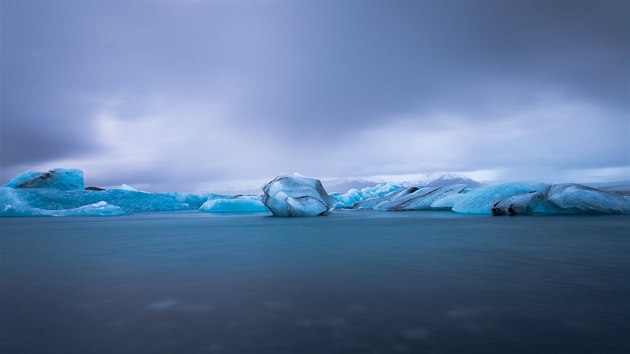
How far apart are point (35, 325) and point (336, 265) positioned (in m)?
2.18

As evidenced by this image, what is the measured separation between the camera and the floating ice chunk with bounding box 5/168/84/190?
21.9 m

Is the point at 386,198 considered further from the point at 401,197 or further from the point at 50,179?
the point at 50,179

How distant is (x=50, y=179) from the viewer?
877 inches

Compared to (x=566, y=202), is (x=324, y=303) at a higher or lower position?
lower

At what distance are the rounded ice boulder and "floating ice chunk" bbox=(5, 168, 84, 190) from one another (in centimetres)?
1748

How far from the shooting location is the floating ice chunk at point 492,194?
12305 millimetres

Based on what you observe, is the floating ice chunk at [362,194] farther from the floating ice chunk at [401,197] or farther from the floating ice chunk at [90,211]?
the floating ice chunk at [90,211]

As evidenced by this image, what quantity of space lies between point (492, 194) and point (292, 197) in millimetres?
7631

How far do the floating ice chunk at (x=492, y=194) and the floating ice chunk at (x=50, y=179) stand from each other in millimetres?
25046

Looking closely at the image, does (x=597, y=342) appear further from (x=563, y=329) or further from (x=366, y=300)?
(x=366, y=300)

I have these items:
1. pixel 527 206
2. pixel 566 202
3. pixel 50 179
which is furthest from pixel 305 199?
pixel 50 179

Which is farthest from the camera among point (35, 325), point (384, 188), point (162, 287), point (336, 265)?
point (384, 188)

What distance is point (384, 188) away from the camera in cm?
3016

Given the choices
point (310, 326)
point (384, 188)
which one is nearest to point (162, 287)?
point (310, 326)
